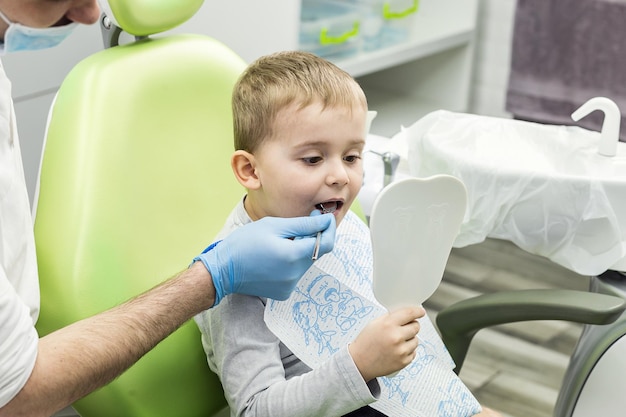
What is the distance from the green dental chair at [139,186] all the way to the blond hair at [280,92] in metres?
0.12

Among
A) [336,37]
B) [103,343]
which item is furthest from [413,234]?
[336,37]

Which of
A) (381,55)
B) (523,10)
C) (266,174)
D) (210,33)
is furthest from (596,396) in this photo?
(523,10)

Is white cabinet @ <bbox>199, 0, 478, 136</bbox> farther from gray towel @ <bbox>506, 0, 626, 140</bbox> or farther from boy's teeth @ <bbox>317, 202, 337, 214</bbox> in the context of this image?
boy's teeth @ <bbox>317, 202, 337, 214</bbox>

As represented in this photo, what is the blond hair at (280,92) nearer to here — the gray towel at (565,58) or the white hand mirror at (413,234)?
the white hand mirror at (413,234)

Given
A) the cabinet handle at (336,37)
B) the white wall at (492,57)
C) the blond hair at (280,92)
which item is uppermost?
the blond hair at (280,92)

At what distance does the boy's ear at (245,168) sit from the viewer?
45.4 inches

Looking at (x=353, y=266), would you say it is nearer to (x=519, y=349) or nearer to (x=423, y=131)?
(x=423, y=131)

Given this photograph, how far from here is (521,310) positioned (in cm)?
128

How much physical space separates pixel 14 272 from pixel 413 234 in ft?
1.51

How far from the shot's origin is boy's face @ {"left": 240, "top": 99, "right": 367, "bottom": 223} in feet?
3.66

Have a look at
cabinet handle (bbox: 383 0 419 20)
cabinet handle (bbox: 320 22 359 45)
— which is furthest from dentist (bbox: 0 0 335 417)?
cabinet handle (bbox: 383 0 419 20)

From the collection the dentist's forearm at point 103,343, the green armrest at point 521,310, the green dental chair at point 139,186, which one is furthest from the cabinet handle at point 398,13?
the dentist's forearm at point 103,343

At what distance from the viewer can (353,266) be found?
1249mm

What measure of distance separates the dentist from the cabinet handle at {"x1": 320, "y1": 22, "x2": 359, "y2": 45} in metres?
1.27
